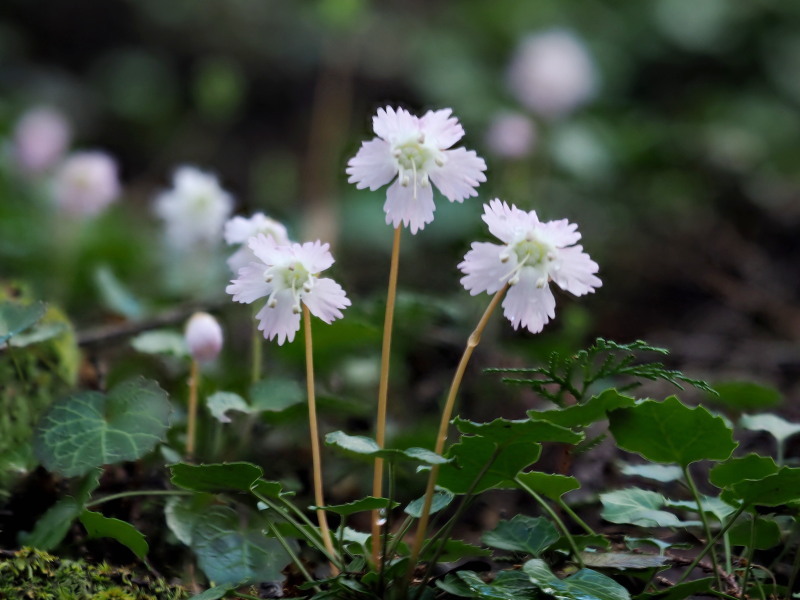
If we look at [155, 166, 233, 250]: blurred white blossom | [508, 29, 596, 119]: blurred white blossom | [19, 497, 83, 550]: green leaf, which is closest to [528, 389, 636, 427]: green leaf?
[19, 497, 83, 550]: green leaf

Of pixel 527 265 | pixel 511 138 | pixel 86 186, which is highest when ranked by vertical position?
pixel 511 138

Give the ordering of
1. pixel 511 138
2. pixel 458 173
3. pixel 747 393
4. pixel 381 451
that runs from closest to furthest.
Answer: pixel 381 451, pixel 458 173, pixel 747 393, pixel 511 138

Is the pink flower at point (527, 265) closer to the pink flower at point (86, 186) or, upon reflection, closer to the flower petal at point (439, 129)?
the flower petal at point (439, 129)

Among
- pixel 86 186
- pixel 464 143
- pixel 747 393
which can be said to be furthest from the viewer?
pixel 464 143

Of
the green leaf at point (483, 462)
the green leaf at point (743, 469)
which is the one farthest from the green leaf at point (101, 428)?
the green leaf at point (743, 469)

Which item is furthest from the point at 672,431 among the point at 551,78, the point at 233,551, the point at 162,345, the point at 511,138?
the point at 551,78

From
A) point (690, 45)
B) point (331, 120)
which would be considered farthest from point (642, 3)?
point (331, 120)

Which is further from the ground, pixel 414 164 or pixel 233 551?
pixel 414 164

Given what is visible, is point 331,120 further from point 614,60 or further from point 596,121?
point 614,60

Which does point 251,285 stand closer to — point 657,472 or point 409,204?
point 409,204
